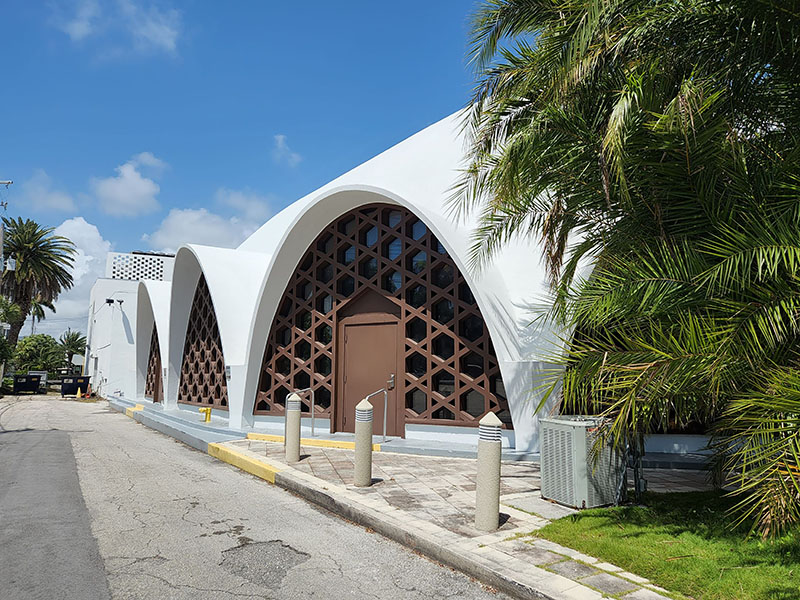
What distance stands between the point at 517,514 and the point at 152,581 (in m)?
3.52

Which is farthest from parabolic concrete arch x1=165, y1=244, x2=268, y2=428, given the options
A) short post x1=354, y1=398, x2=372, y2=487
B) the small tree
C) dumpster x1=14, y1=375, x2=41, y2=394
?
the small tree

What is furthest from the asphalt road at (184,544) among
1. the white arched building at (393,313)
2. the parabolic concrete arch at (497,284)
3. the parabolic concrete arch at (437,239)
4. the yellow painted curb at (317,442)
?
the white arched building at (393,313)

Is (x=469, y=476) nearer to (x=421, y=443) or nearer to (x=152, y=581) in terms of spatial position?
(x=421, y=443)

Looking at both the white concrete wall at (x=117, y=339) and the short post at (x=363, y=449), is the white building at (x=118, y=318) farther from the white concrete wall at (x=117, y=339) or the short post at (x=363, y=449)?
the short post at (x=363, y=449)

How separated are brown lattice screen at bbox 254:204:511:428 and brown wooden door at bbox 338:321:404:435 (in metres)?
0.33

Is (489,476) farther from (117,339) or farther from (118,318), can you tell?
(117,339)

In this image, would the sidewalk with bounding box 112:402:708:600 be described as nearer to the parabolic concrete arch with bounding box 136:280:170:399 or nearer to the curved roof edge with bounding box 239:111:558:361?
the curved roof edge with bounding box 239:111:558:361

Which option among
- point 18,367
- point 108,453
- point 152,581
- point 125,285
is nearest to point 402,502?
point 152,581

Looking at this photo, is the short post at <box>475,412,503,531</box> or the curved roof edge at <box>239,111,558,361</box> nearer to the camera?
the short post at <box>475,412,503,531</box>

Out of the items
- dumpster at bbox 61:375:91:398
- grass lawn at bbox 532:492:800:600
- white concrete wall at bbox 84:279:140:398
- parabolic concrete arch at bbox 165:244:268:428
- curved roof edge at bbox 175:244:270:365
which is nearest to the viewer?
grass lawn at bbox 532:492:800:600

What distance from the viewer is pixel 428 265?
11844mm

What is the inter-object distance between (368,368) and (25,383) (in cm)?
3458

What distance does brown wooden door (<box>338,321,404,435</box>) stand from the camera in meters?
12.3

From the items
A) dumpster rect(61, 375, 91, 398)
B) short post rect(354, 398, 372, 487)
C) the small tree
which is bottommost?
dumpster rect(61, 375, 91, 398)
